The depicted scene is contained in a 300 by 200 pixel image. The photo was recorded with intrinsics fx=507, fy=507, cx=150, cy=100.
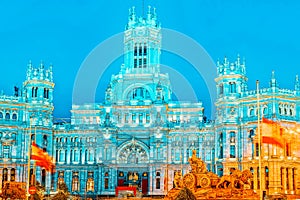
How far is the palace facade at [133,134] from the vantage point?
303 ft

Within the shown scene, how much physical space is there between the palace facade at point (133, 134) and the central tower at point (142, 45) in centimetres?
463

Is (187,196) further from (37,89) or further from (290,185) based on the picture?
(37,89)

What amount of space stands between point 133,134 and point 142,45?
76.0 ft

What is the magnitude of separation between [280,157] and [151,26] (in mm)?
45019

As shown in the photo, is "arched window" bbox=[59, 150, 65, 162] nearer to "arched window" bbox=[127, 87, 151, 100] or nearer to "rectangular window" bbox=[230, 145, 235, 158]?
"arched window" bbox=[127, 87, 151, 100]

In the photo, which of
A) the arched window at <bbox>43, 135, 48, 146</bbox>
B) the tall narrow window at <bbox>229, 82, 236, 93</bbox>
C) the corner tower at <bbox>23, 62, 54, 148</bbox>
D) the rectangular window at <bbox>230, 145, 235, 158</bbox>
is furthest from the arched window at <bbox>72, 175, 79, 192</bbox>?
the tall narrow window at <bbox>229, 82, 236, 93</bbox>

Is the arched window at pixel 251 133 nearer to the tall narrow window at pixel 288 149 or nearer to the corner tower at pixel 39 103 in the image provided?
the tall narrow window at pixel 288 149

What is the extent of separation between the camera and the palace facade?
3639 inches

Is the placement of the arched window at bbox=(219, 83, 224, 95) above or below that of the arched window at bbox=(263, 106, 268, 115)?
above

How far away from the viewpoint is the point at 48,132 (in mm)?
100438

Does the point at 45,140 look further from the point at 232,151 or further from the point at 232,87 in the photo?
the point at 232,87

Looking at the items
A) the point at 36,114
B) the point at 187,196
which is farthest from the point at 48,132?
the point at 187,196

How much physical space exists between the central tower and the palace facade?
4630mm

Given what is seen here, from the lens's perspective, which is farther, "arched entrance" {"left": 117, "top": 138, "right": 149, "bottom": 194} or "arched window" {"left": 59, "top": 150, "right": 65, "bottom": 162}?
"arched window" {"left": 59, "top": 150, "right": 65, "bottom": 162}
